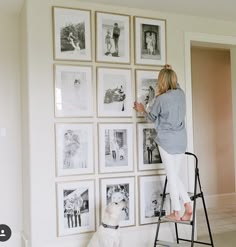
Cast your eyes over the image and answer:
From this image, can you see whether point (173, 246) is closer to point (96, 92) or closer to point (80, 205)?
point (80, 205)

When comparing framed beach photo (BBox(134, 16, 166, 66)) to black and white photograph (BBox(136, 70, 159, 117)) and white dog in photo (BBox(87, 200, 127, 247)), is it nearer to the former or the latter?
black and white photograph (BBox(136, 70, 159, 117))

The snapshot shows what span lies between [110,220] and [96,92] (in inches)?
47.8

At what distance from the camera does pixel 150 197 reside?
355 centimetres

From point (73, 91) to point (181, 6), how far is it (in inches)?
54.9

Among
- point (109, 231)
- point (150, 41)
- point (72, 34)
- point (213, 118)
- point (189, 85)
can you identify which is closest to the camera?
point (109, 231)

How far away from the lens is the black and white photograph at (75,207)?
320cm

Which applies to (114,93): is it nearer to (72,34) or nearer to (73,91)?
(73,91)

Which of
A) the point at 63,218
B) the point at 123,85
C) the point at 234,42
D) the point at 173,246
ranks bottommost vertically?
the point at 173,246

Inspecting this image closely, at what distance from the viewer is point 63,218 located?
3.20 m

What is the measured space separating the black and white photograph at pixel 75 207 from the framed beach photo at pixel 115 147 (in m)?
0.25

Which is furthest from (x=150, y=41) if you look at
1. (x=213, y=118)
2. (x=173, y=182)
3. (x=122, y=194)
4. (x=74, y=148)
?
(x=213, y=118)

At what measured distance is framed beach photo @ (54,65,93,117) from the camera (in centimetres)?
322

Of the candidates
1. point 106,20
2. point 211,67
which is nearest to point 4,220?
point 106,20

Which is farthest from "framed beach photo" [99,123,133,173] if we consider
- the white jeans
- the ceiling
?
the ceiling
